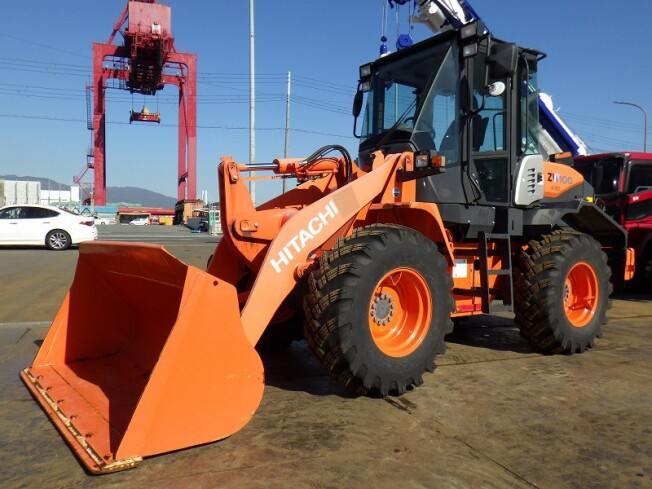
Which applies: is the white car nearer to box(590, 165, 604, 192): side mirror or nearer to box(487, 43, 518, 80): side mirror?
box(590, 165, 604, 192): side mirror

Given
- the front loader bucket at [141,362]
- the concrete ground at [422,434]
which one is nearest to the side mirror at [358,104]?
the concrete ground at [422,434]

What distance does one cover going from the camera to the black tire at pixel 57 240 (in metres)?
17.4

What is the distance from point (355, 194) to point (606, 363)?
9.46 feet

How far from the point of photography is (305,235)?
12.1 feet

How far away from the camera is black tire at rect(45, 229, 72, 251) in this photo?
57.0ft

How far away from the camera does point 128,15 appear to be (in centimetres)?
4653

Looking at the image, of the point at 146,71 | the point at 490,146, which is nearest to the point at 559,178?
the point at 490,146

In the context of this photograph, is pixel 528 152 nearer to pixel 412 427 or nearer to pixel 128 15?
Answer: pixel 412 427

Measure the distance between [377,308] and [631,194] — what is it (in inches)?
304

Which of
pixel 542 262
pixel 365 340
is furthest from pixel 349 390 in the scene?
pixel 542 262

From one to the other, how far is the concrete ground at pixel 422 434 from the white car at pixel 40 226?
1355 cm

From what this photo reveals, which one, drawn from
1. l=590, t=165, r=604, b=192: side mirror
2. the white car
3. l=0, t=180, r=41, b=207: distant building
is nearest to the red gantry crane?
l=0, t=180, r=41, b=207: distant building

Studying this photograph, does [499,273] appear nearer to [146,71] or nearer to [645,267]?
[645,267]

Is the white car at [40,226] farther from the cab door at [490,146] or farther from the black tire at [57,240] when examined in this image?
the cab door at [490,146]
